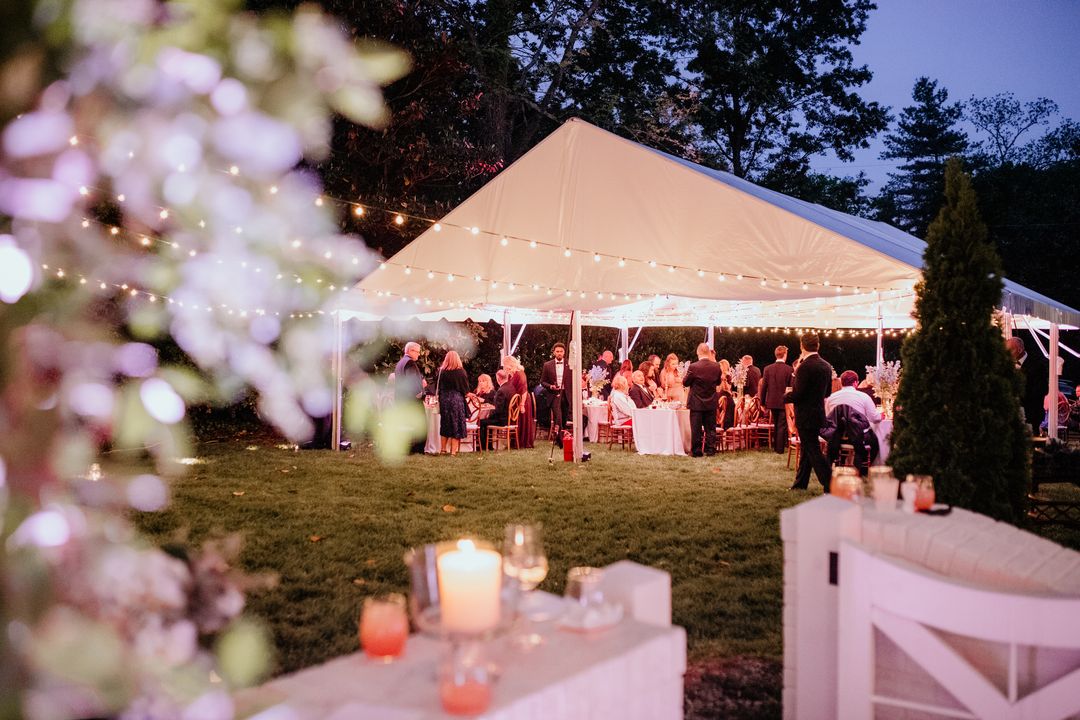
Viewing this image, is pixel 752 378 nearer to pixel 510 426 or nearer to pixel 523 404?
pixel 523 404

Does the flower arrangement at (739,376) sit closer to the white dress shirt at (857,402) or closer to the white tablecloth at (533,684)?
the white dress shirt at (857,402)

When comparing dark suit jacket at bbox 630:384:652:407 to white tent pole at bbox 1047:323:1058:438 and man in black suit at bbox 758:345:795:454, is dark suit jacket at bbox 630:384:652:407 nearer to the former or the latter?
man in black suit at bbox 758:345:795:454

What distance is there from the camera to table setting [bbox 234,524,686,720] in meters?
1.25

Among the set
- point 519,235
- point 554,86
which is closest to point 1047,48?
point 554,86

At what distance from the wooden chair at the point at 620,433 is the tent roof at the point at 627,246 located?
71.0 inches

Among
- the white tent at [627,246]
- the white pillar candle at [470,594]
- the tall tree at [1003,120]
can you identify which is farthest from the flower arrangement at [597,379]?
the tall tree at [1003,120]

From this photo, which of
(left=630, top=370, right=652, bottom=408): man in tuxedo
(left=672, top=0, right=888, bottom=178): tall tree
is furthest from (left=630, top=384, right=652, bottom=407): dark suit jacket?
(left=672, top=0, right=888, bottom=178): tall tree

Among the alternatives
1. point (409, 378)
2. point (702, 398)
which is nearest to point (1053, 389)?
point (702, 398)

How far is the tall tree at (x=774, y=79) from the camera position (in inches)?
730

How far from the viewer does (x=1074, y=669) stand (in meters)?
1.83

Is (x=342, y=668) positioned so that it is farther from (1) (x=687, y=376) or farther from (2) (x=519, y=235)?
(1) (x=687, y=376)

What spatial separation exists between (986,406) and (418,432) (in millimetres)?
7431

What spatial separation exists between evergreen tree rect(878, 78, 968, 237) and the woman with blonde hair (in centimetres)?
1943

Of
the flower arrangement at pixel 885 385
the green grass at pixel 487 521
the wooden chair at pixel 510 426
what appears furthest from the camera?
the wooden chair at pixel 510 426
